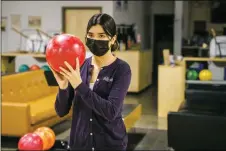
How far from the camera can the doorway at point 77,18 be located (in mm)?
10398

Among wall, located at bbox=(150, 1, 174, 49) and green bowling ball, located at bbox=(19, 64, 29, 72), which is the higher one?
wall, located at bbox=(150, 1, 174, 49)

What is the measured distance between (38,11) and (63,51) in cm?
952

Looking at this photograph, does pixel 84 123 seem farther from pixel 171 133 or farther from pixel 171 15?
pixel 171 15

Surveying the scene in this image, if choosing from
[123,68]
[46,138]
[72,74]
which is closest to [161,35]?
[46,138]

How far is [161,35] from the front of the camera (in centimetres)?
1477

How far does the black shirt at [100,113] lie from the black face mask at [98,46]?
A: 89 mm

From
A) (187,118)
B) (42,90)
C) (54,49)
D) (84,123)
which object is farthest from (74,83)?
(42,90)

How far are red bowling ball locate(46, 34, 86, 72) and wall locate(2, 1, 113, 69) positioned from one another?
28.0ft

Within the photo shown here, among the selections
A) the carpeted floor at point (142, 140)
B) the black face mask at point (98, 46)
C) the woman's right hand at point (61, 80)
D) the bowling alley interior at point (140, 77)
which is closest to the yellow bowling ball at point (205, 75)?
the bowling alley interior at point (140, 77)

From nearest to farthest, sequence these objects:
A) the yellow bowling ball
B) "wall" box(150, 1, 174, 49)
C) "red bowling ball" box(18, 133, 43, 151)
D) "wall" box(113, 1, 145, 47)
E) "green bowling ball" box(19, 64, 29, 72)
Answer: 1. "red bowling ball" box(18, 133, 43, 151)
2. the yellow bowling ball
3. "green bowling ball" box(19, 64, 29, 72)
4. "wall" box(113, 1, 145, 47)
5. "wall" box(150, 1, 174, 49)

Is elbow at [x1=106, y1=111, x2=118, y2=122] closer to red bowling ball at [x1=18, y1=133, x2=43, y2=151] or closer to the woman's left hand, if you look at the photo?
the woman's left hand

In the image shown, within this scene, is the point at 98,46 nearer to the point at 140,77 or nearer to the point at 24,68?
the point at 24,68

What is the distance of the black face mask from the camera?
1.84 meters

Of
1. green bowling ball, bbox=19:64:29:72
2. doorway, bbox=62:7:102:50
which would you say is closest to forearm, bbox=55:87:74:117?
green bowling ball, bbox=19:64:29:72
